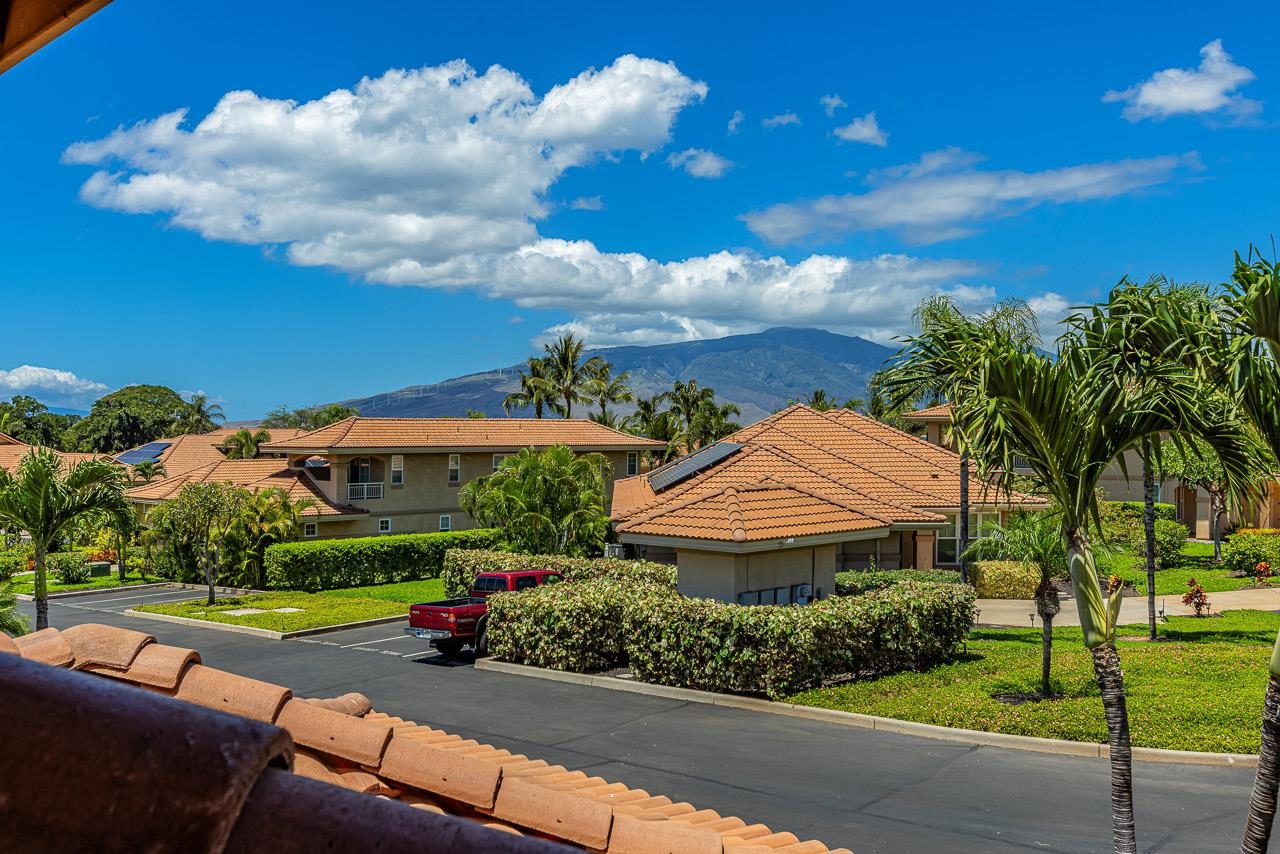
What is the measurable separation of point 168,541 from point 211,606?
31.5 feet

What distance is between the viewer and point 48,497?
22.7 meters

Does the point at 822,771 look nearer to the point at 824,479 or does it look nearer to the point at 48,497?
the point at 48,497

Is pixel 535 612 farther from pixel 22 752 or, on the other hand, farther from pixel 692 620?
pixel 22 752

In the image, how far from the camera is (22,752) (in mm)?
1003

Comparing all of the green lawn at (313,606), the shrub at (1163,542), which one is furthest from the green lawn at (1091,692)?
the green lawn at (313,606)

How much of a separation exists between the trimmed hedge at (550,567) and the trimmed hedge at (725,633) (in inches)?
130

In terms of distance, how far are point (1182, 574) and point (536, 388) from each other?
175ft

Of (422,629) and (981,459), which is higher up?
(981,459)

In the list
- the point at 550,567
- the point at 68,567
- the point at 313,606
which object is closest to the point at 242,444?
the point at 68,567

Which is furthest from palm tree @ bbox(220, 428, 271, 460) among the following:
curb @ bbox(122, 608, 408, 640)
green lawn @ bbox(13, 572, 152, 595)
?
curb @ bbox(122, 608, 408, 640)

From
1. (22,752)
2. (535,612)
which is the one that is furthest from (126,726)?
(535,612)

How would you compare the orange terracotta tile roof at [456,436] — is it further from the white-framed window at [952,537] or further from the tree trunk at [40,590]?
the tree trunk at [40,590]

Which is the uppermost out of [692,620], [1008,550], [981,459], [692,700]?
[981,459]

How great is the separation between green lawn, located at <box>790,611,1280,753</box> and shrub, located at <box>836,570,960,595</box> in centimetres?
364
